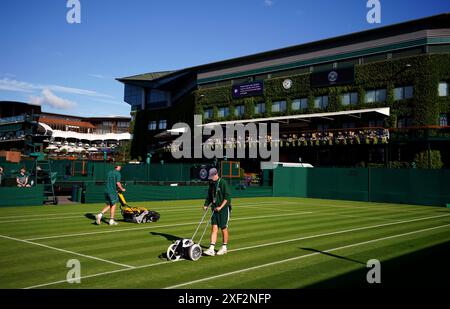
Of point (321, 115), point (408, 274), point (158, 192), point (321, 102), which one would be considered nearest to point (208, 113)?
point (321, 102)

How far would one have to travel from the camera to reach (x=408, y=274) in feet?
29.8

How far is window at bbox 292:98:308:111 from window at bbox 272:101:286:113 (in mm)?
1469

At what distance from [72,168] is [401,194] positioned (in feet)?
104

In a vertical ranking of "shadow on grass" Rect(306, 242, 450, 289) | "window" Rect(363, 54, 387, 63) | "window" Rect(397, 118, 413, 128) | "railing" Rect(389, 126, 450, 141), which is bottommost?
"shadow on grass" Rect(306, 242, 450, 289)

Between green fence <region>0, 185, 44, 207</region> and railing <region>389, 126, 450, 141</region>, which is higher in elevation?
railing <region>389, 126, 450, 141</region>

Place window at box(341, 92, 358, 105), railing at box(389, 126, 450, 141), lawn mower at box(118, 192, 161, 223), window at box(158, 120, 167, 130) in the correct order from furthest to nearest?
window at box(158, 120, 167, 130), window at box(341, 92, 358, 105), railing at box(389, 126, 450, 141), lawn mower at box(118, 192, 161, 223)

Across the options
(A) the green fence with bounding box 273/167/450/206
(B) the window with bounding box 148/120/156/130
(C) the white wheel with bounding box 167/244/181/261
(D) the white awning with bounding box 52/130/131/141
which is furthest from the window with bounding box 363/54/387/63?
(D) the white awning with bounding box 52/130/131/141

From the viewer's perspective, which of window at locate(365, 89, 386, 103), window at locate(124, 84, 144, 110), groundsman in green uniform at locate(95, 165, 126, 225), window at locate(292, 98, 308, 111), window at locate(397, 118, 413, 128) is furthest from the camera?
window at locate(124, 84, 144, 110)

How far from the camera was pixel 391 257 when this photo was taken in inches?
424

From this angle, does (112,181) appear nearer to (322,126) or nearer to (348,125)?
(348,125)

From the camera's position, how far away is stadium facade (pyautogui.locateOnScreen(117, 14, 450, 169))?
42.1 m

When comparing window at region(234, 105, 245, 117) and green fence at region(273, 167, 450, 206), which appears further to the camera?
window at region(234, 105, 245, 117)

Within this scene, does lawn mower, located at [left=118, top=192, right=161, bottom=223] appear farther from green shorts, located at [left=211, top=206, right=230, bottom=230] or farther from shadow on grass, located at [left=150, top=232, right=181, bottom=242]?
green shorts, located at [left=211, top=206, right=230, bottom=230]
